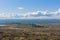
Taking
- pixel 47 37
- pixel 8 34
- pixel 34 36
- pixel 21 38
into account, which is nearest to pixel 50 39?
pixel 47 37

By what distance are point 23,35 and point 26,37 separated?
38 cm

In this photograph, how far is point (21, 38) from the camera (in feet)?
59.0

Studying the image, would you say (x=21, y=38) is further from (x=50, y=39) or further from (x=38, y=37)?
(x=50, y=39)

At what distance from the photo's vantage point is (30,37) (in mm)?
18047

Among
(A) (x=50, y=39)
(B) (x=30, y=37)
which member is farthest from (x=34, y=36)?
(A) (x=50, y=39)

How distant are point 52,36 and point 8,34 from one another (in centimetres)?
428

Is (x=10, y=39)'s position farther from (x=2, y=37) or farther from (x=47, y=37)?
(x=47, y=37)

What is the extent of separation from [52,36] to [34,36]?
1.72 metres

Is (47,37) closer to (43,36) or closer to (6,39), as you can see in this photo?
(43,36)

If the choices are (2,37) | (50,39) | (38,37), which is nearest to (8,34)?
(2,37)

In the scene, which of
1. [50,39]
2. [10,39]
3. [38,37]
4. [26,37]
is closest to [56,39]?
[50,39]

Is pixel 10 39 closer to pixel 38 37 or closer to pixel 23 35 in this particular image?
pixel 23 35

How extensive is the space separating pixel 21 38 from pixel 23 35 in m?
0.49

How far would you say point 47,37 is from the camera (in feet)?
58.3
